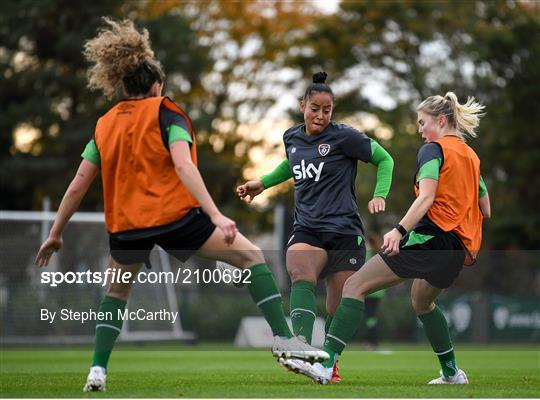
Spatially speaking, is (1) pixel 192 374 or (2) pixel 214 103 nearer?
(1) pixel 192 374

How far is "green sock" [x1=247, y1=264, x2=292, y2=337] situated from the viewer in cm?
722

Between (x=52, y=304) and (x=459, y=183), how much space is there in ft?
44.9

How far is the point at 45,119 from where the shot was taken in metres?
33.5

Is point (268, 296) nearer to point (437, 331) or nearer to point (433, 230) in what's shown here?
point (433, 230)

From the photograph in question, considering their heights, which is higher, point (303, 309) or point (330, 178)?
point (330, 178)

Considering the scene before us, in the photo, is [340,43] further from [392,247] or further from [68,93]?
[392,247]

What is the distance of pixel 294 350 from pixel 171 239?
1.10 metres

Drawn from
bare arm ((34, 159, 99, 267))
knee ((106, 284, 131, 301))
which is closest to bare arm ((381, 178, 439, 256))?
knee ((106, 284, 131, 301))

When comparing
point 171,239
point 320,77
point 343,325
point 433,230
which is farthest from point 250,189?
point 171,239

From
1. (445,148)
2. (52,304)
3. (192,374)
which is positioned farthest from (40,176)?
(445,148)

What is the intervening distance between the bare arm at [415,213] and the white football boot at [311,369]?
0.96 metres

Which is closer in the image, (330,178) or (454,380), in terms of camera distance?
(330,178)

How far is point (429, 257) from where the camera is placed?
7.96 m

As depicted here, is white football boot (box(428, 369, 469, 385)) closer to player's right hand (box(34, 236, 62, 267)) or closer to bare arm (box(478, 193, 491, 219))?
bare arm (box(478, 193, 491, 219))
